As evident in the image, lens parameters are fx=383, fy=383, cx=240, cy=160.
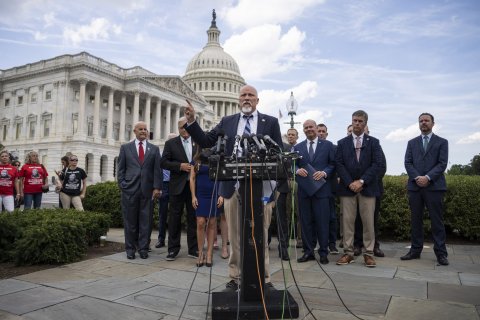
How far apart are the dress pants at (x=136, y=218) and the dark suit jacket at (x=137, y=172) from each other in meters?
0.12

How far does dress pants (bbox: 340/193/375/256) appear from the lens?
665 cm

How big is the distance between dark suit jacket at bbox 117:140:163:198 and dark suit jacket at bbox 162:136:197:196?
13.2 inches

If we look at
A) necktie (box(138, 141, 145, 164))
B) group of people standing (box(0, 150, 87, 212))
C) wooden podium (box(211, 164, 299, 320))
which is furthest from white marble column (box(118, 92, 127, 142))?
wooden podium (box(211, 164, 299, 320))

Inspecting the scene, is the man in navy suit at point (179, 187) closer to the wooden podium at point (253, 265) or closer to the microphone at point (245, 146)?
the microphone at point (245, 146)

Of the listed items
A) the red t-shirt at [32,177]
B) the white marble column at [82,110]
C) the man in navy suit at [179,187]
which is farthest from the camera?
the white marble column at [82,110]

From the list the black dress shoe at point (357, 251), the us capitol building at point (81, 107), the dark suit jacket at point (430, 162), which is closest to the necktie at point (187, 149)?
the black dress shoe at point (357, 251)

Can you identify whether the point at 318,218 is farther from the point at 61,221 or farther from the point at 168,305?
the point at 61,221

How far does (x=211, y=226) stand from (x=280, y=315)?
3129 mm

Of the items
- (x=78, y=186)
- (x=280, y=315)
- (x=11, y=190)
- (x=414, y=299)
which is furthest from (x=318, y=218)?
(x=11, y=190)

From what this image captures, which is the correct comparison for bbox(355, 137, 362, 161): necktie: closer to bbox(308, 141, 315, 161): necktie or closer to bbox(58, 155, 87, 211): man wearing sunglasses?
bbox(308, 141, 315, 161): necktie

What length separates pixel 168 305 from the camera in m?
4.23

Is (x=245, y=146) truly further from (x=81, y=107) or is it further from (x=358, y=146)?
(x=81, y=107)

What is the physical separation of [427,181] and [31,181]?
34.5 feet

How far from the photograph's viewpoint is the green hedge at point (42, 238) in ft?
20.1
